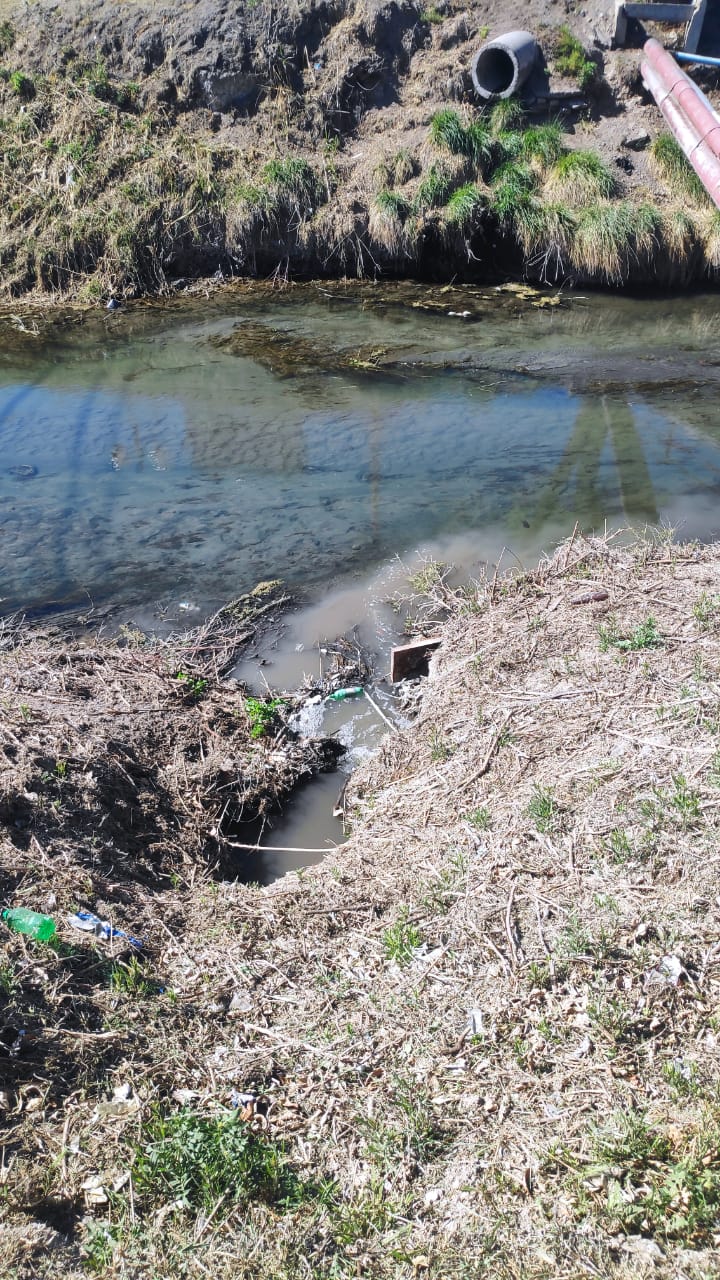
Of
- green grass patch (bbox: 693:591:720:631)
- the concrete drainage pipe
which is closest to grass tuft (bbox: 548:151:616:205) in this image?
the concrete drainage pipe

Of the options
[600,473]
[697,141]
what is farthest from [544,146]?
[600,473]

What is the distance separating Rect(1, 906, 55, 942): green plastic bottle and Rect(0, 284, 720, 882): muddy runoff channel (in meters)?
1.48

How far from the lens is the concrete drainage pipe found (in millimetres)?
13492

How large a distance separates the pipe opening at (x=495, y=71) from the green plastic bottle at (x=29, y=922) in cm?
1415

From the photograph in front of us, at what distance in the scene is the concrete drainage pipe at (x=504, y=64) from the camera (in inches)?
531

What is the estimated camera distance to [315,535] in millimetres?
7820

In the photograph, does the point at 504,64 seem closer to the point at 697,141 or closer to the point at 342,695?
the point at 697,141

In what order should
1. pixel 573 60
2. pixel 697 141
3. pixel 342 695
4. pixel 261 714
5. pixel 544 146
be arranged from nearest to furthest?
pixel 261 714 < pixel 342 695 < pixel 697 141 < pixel 544 146 < pixel 573 60

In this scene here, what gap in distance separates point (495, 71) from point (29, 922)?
1497cm

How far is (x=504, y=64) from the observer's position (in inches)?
563

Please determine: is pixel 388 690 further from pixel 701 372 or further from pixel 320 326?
pixel 320 326

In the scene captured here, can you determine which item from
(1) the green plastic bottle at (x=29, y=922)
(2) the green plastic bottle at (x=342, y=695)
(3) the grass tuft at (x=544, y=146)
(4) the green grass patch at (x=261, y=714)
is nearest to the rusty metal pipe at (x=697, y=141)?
(3) the grass tuft at (x=544, y=146)

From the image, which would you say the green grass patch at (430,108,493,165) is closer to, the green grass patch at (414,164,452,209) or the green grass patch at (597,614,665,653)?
the green grass patch at (414,164,452,209)

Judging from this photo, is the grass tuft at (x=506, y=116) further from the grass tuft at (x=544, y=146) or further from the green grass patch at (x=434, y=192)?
the green grass patch at (x=434, y=192)
